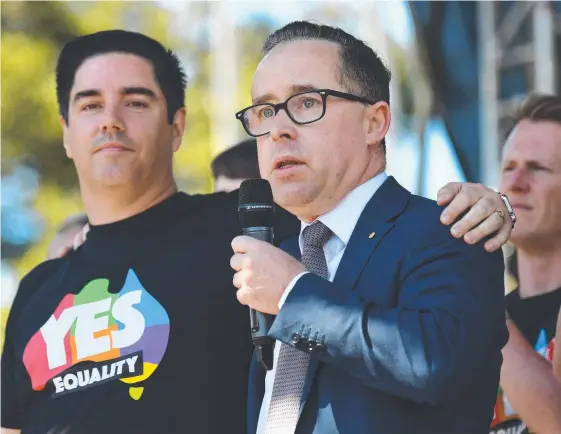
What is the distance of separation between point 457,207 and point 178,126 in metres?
1.50

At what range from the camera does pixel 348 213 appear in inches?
101

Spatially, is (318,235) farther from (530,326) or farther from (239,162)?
(239,162)

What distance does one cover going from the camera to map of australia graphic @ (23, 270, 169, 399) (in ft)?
10.2

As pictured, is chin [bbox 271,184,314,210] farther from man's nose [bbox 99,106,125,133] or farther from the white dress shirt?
man's nose [bbox 99,106,125,133]

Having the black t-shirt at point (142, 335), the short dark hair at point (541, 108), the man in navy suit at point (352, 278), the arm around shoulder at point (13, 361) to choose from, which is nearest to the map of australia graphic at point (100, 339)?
the black t-shirt at point (142, 335)

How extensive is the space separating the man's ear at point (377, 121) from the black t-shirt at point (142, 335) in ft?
2.27

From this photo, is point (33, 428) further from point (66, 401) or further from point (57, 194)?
point (57, 194)

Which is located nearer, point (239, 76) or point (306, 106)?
point (306, 106)

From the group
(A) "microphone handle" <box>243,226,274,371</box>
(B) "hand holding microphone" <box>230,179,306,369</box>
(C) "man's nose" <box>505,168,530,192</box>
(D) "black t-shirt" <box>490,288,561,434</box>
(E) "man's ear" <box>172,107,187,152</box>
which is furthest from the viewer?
(C) "man's nose" <box>505,168,530,192</box>

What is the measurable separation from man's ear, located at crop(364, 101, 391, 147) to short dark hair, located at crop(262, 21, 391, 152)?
Answer: 3 centimetres

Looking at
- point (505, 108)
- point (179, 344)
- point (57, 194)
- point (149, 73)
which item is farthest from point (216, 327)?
point (57, 194)

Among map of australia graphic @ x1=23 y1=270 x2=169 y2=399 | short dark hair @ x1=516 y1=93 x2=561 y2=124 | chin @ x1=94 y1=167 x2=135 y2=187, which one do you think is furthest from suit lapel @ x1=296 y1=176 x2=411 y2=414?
short dark hair @ x1=516 y1=93 x2=561 y2=124

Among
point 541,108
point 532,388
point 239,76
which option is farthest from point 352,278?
point 239,76

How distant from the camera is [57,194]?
53.9 feet
